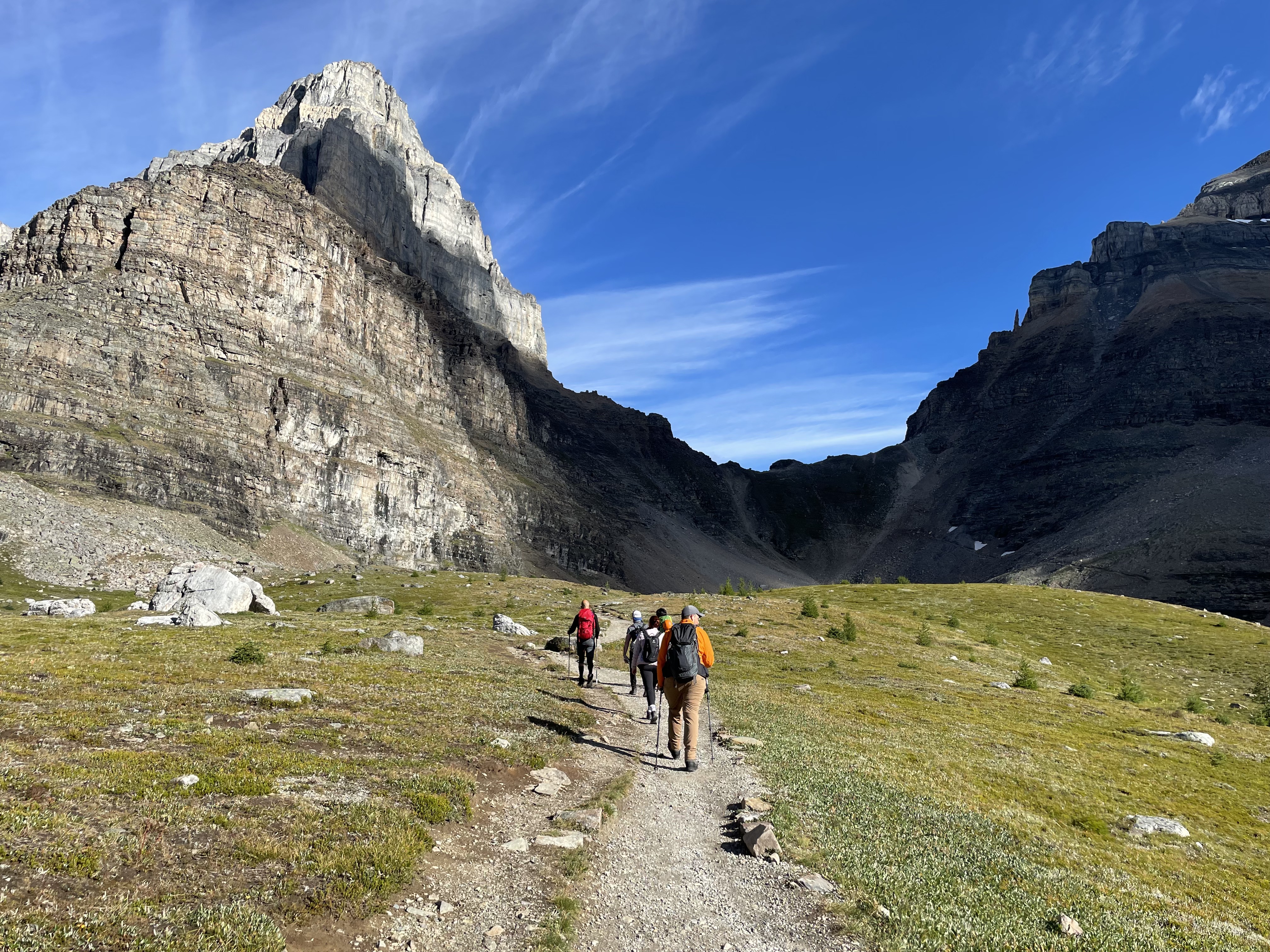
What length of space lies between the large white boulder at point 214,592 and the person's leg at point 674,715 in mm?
44315

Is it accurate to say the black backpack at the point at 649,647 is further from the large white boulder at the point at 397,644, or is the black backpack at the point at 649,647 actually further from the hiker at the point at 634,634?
the large white boulder at the point at 397,644

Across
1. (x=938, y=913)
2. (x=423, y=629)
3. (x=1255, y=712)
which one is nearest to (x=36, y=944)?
(x=938, y=913)

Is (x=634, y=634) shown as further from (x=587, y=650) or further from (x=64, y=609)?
(x=64, y=609)

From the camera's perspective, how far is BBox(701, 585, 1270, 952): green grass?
8.97 metres

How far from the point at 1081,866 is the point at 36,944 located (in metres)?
14.2

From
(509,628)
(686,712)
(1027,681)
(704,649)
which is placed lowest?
(1027,681)

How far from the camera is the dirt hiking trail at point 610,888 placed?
7941mm

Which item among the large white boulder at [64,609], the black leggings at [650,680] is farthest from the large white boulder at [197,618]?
the black leggings at [650,680]

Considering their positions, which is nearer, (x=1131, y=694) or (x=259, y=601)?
(x=1131, y=694)

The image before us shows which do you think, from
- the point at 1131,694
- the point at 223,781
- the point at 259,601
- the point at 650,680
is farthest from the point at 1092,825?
the point at 259,601

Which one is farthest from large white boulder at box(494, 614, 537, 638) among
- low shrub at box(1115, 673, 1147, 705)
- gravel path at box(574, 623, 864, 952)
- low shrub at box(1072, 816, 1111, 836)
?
low shrub at box(1115, 673, 1147, 705)

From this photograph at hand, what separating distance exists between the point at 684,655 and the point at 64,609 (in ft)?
166

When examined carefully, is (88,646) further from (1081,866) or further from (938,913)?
(1081,866)

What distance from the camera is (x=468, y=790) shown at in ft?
40.9
